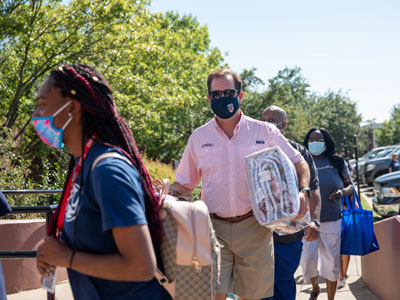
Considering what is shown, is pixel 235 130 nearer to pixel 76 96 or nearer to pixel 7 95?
pixel 76 96

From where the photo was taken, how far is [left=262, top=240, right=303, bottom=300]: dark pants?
16.2ft

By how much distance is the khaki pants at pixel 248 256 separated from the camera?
4.14m

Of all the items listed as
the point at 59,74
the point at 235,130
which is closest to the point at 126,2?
the point at 235,130

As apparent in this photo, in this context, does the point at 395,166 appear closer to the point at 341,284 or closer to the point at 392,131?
the point at 341,284

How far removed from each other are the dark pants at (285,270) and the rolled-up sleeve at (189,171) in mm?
1222

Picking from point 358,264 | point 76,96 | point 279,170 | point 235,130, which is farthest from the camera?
point 358,264

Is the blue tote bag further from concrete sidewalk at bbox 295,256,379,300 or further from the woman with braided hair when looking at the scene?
the woman with braided hair

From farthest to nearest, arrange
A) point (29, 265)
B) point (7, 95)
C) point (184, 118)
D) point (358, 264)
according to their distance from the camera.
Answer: point (184, 118)
point (7, 95)
point (358, 264)
point (29, 265)

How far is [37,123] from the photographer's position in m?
2.18

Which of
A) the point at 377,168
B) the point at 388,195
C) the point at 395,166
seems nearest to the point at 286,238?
the point at 388,195

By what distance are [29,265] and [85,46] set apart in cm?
912

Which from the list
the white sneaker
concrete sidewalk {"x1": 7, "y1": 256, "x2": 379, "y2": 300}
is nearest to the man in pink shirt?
→ concrete sidewalk {"x1": 7, "y1": 256, "x2": 379, "y2": 300}

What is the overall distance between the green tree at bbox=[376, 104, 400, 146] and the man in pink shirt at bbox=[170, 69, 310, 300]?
6543cm

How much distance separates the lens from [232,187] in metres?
4.11
